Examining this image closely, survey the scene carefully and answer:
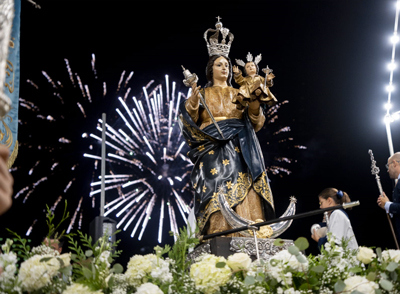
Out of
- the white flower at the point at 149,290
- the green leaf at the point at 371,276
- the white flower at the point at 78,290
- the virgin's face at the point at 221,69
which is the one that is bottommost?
the green leaf at the point at 371,276

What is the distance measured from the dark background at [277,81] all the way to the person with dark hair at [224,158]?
4.34 meters

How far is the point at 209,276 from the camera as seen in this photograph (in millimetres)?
1778

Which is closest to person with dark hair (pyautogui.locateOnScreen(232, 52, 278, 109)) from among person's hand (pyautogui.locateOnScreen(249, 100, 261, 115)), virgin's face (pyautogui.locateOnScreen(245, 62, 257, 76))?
person's hand (pyautogui.locateOnScreen(249, 100, 261, 115))

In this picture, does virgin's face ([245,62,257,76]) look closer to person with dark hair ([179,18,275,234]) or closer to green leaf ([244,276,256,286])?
person with dark hair ([179,18,275,234])

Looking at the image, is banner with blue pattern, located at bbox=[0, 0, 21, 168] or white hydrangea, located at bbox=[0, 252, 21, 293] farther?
banner with blue pattern, located at bbox=[0, 0, 21, 168]

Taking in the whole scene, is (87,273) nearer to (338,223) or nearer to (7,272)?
(7,272)

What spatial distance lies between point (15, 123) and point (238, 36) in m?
6.96

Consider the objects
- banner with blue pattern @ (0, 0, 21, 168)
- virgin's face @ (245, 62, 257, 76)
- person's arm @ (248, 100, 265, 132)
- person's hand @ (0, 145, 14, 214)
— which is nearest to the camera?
person's hand @ (0, 145, 14, 214)

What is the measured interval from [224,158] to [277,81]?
576 cm

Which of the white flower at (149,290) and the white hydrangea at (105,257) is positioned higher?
the white hydrangea at (105,257)

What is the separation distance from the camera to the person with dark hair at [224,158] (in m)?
4.48

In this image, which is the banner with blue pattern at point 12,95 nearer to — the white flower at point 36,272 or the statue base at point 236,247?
the statue base at point 236,247

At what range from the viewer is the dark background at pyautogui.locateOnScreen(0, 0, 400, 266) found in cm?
873

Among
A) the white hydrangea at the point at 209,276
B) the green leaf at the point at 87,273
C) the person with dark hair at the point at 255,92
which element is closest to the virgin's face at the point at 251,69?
the person with dark hair at the point at 255,92
